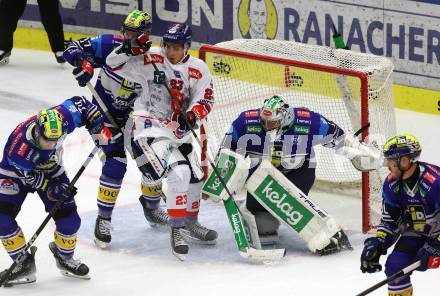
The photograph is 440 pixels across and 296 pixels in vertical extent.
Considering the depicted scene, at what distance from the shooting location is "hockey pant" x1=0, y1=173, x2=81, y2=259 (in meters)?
7.20

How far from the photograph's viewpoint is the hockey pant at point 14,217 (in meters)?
7.20

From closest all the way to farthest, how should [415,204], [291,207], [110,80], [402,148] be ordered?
[402,148], [415,204], [291,207], [110,80]

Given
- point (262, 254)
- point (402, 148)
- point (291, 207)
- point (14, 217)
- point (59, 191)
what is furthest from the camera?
point (291, 207)

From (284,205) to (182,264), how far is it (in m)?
0.66

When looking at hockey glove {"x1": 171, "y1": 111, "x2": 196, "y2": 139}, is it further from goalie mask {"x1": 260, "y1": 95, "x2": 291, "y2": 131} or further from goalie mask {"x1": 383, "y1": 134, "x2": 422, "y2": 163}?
goalie mask {"x1": 383, "y1": 134, "x2": 422, "y2": 163}

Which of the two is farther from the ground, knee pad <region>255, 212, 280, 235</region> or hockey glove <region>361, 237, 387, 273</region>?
hockey glove <region>361, 237, 387, 273</region>

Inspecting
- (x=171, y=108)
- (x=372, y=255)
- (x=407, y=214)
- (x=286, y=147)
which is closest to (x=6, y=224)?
(x=171, y=108)

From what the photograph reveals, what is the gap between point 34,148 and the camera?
23.1 feet

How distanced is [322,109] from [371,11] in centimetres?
162

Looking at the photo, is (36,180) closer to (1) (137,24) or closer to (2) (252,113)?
(1) (137,24)

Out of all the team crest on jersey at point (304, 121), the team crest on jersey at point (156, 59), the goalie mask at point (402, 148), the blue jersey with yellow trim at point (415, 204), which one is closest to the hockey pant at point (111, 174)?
the team crest on jersey at point (156, 59)

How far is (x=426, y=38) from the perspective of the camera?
9805 millimetres

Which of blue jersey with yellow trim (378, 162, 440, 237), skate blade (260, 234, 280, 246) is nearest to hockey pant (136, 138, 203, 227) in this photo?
skate blade (260, 234, 280, 246)

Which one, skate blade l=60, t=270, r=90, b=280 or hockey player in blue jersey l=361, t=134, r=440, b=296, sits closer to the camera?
hockey player in blue jersey l=361, t=134, r=440, b=296
